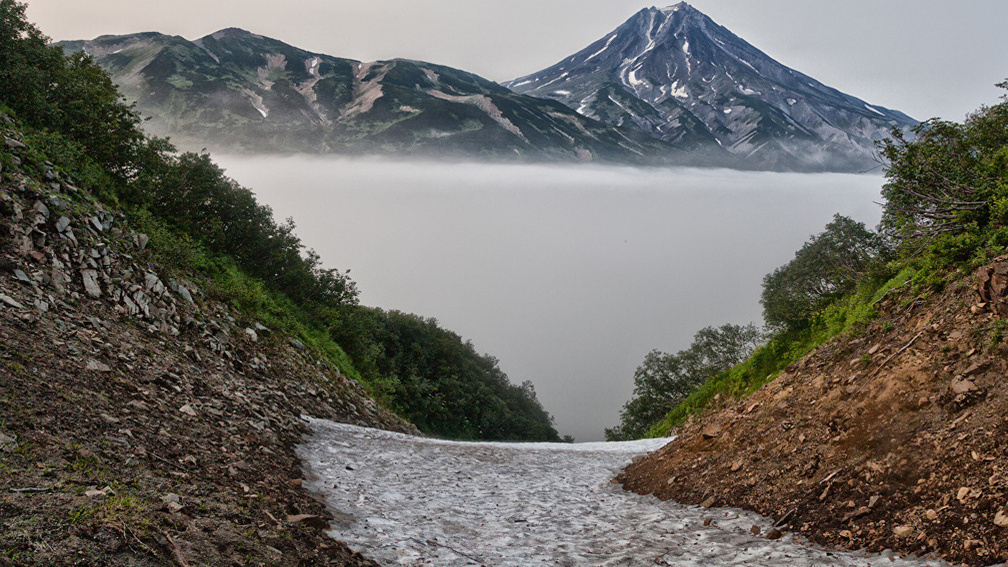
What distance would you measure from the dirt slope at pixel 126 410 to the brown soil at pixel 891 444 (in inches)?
278

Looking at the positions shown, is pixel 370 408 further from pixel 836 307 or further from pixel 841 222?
pixel 841 222

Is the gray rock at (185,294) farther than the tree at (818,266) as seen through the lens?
No

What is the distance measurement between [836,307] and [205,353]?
2171 centimetres

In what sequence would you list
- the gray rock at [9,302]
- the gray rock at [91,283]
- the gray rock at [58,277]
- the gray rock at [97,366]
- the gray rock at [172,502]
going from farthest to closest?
the gray rock at [91,283] < the gray rock at [58,277] < the gray rock at [9,302] < the gray rock at [97,366] < the gray rock at [172,502]

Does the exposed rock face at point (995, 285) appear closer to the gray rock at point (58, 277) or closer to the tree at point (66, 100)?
the gray rock at point (58, 277)

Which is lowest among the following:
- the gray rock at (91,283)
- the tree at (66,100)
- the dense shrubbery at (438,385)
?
the dense shrubbery at (438,385)

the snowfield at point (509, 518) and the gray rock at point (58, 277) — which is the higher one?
the gray rock at point (58, 277)

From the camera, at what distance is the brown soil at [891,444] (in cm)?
637

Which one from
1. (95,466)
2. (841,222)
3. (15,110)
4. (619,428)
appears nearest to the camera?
(95,466)

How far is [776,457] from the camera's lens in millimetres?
9664

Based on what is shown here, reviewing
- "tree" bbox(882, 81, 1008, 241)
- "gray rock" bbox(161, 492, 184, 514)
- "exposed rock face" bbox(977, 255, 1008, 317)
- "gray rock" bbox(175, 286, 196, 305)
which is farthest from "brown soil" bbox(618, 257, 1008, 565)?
"gray rock" bbox(175, 286, 196, 305)

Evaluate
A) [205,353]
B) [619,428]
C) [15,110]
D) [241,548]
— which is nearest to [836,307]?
[241,548]

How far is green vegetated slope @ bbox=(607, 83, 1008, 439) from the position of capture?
9.95 m

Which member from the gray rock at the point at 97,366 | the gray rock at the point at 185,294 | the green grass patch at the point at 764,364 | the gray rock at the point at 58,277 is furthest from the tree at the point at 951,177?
the gray rock at the point at 185,294
